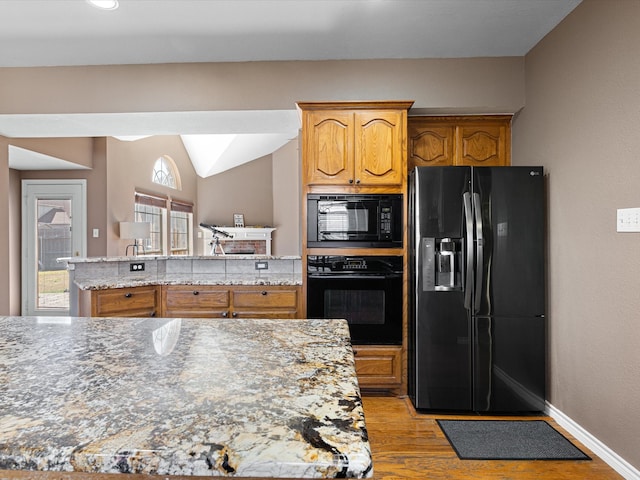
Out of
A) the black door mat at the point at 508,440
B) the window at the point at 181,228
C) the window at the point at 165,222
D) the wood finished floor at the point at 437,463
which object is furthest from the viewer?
the window at the point at 181,228

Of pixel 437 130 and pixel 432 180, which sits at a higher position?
pixel 437 130

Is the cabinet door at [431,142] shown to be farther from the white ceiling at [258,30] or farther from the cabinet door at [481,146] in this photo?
the white ceiling at [258,30]

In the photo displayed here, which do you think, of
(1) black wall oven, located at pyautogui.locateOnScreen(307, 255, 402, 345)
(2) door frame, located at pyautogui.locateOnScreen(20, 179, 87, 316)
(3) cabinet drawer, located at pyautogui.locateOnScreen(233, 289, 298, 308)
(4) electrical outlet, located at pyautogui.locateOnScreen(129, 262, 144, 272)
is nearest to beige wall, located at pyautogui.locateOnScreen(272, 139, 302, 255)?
(2) door frame, located at pyautogui.locateOnScreen(20, 179, 87, 316)

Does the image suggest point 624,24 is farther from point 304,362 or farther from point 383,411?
point 383,411

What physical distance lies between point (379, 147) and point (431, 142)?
557mm

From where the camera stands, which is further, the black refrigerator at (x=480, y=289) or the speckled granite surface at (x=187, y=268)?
the speckled granite surface at (x=187, y=268)

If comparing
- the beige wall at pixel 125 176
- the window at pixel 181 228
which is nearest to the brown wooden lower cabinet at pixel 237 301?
the beige wall at pixel 125 176

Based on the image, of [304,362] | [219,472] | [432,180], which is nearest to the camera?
[219,472]

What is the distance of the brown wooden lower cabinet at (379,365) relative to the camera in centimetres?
290

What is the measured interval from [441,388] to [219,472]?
2.46 m

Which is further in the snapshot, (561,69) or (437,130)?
(437,130)

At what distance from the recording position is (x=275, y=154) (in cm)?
1034

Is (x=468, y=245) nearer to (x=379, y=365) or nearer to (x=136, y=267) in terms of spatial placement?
(x=379, y=365)

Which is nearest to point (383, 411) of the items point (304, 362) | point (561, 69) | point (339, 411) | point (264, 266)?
point (264, 266)
